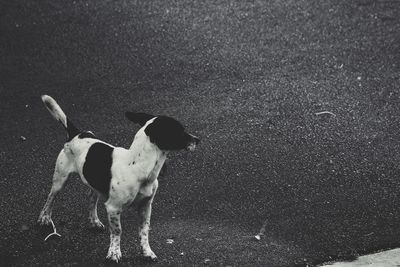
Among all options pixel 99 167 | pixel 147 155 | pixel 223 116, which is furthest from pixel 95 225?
pixel 223 116

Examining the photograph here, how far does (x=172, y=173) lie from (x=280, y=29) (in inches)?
153

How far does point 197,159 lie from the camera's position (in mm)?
7199

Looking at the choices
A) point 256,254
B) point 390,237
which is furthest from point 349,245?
point 256,254

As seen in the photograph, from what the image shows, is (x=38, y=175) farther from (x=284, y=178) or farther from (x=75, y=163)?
(x=284, y=178)

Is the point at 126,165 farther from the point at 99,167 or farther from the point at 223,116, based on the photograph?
the point at 223,116

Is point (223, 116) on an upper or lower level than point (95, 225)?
upper

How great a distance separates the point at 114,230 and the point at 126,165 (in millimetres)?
572

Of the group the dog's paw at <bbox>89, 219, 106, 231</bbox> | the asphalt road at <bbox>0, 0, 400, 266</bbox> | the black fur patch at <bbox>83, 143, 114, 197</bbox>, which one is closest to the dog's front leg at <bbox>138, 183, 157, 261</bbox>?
the asphalt road at <bbox>0, 0, 400, 266</bbox>

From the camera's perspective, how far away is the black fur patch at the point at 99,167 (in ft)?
17.1

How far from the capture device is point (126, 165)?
510cm

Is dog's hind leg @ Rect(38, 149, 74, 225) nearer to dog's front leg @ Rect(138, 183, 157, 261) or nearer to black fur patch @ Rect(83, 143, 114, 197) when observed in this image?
black fur patch @ Rect(83, 143, 114, 197)

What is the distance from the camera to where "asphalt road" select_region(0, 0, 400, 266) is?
5.90 m

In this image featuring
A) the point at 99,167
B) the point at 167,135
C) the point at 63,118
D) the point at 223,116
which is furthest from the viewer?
the point at 223,116

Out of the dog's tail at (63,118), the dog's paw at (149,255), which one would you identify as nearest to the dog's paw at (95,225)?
the dog's paw at (149,255)
